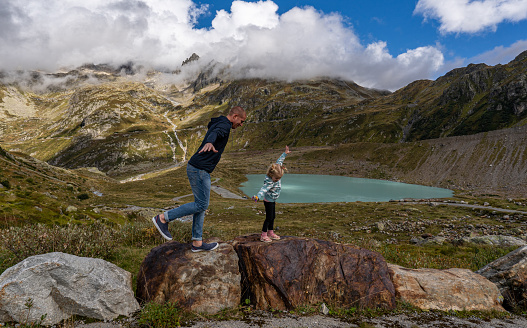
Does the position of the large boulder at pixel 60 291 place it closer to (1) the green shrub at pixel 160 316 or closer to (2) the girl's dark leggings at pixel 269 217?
(1) the green shrub at pixel 160 316

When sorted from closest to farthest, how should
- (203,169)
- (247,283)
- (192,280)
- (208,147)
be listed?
(208,147) < (192,280) < (203,169) < (247,283)

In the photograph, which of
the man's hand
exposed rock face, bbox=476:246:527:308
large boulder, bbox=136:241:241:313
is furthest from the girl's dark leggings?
exposed rock face, bbox=476:246:527:308

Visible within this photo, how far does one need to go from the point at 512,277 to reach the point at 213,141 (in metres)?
12.4

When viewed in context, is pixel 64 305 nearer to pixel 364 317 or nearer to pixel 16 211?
pixel 364 317

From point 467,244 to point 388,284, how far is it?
945 inches

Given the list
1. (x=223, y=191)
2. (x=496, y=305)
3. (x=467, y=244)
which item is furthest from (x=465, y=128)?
(x=496, y=305)

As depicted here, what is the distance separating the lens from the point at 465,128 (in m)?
199

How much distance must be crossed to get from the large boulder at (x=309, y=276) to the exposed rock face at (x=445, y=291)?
31.2 inches

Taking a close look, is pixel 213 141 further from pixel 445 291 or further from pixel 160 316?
pixel 445 291

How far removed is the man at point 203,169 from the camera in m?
7.51

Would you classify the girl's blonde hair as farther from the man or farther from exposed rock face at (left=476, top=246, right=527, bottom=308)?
exposed rock face at (left=476, top=246, right=527, bottom=308)

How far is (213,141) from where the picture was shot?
7.29 metres

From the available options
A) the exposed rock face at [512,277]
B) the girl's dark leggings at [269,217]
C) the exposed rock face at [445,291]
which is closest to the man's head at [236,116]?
the girl's dark leggings at [269,217]

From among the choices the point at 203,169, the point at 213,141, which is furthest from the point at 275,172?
the point at 213,141
